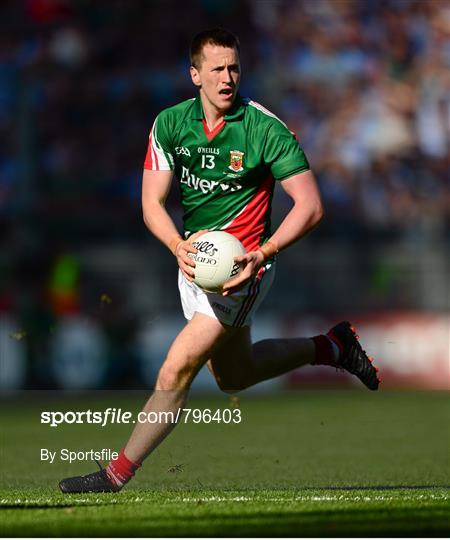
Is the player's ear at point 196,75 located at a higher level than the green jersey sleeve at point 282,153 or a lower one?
higher

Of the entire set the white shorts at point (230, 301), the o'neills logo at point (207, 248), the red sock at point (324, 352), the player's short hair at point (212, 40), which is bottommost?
the red sock at point (324, 352)

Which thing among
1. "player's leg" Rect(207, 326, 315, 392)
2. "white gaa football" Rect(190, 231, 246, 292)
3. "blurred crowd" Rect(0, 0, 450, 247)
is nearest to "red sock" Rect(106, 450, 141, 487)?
"player's leg" Rect(207, 326, 315, 392)

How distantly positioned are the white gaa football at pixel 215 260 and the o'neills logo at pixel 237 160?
49 centimetres

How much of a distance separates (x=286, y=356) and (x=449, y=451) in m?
2.58

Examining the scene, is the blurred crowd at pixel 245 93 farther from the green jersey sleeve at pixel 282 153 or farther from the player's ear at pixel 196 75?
the green jersey sleeve at pixel 282 153

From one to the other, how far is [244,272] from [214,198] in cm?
71

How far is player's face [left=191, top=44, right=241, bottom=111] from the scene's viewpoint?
6512 mm

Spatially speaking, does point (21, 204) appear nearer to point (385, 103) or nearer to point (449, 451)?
point (385, 103)

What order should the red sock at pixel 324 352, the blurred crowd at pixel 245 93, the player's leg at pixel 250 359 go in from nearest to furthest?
the player's leg at pixel 250 359 < the red sock at pixel 324 352 < the blurred crowd at pixel 245 93

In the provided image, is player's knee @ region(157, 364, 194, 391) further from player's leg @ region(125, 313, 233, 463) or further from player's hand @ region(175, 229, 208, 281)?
player's hand @ region(175, 229, 208, 281)

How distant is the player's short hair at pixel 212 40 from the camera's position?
6516 mm

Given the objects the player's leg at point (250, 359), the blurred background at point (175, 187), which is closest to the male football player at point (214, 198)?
the player's leg at point (250, 359)

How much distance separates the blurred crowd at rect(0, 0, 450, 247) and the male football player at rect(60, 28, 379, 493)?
488 inches

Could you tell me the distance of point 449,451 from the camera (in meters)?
9.46
